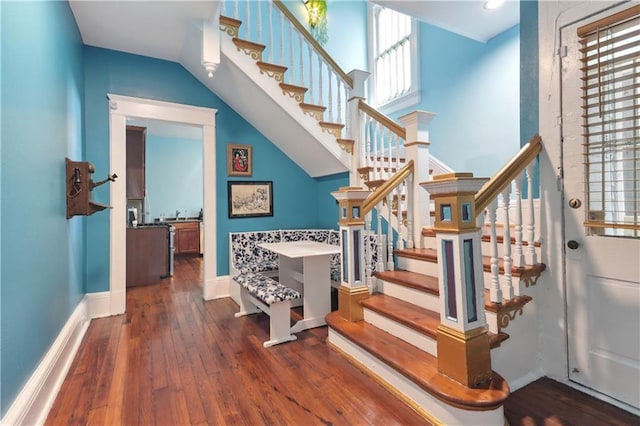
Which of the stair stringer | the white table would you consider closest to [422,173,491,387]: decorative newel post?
the white table

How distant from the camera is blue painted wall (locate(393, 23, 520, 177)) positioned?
3.36m

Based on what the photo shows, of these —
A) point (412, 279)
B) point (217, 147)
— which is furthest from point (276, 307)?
point (217, 147)

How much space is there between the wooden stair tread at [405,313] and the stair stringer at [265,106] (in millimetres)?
1689

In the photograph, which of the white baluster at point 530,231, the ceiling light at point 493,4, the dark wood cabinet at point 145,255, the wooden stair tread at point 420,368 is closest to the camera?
the wooden stair tread at point 420,368

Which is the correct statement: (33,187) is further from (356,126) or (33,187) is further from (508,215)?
(356,126)

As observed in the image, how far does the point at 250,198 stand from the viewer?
13.2 feet

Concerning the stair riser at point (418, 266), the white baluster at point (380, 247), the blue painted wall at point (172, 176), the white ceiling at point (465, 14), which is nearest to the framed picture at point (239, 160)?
the white baluster at point (380, 247)

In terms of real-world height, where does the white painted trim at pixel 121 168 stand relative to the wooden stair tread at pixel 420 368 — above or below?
above

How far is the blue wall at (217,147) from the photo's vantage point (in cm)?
325

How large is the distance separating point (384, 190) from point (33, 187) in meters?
2.19

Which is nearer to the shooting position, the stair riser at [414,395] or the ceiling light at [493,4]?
the stair riser at [414,395]

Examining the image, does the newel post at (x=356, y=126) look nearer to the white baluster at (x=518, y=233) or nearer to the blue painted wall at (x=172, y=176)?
the white baluster at (x=518, y=233)

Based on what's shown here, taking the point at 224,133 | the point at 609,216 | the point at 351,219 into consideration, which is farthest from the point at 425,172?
the point at 224,133

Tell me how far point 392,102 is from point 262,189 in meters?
2.52
